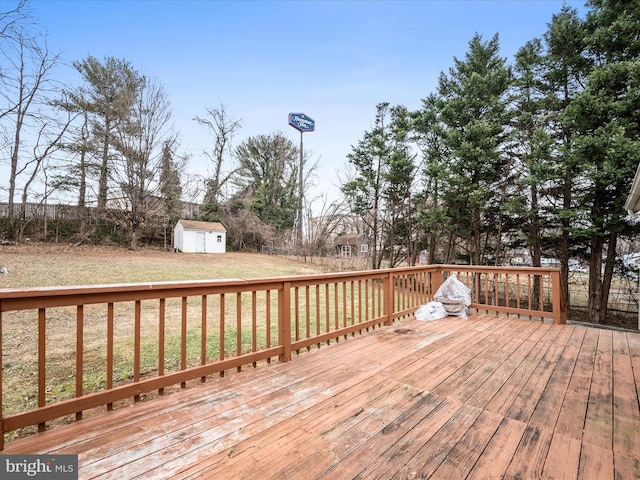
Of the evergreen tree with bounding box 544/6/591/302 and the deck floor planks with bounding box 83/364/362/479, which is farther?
the evergreen tree with bounding box 544/6/591/302

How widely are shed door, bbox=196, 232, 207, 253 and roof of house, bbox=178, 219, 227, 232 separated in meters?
0.44

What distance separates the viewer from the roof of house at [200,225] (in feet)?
57.2

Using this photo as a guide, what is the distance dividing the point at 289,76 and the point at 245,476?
10.7 meters

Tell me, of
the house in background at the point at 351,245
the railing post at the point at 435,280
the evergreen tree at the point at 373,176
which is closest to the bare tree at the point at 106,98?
the evergreen tree at the point at 373,176

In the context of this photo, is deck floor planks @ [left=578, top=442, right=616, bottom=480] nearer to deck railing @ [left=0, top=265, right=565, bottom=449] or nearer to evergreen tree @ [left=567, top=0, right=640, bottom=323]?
deck railing @ [left=0, top=265, right=565, bottom=449]

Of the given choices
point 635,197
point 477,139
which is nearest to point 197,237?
point 477,139

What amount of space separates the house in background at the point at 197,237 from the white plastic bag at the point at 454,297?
15.9 metres

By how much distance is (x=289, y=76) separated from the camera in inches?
381

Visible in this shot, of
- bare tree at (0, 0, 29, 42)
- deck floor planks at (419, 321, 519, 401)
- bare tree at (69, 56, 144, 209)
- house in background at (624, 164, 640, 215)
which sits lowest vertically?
deck floor planks at (419, 321, 519, 401)

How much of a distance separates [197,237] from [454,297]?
16.4 m

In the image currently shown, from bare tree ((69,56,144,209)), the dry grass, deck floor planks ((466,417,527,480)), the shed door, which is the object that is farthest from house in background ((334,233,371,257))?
deck floor planks ((466,417,527,480))

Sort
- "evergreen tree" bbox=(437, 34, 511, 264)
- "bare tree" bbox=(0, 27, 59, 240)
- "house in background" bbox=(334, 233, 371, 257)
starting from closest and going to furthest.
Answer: "evergreen tree" bbox=(437, 34, 511, 264)
"bare tree" bbox=(0, 27, 59, 240)
"house in background" bbox=(334, 233, 371, 257)

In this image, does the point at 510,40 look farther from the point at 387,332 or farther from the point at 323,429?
the point at 323,429

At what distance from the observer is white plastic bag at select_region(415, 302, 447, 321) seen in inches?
176
